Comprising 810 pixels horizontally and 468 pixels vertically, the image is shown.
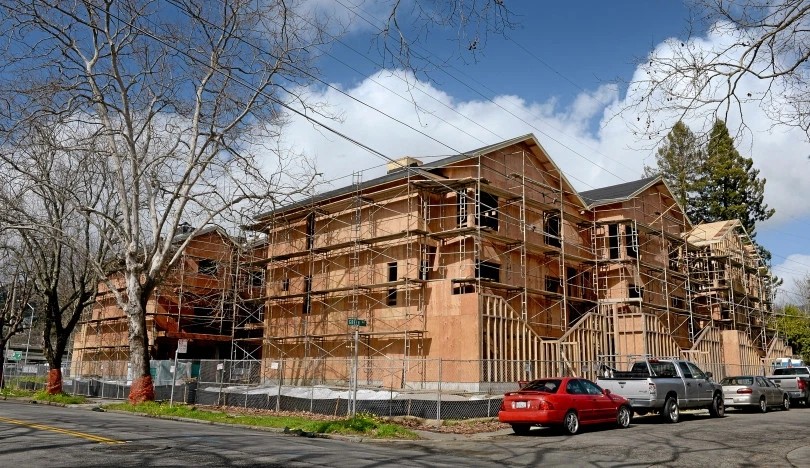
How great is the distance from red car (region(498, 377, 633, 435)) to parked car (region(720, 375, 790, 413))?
821 centimetres

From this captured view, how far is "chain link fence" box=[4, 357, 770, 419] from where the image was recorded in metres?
20.0

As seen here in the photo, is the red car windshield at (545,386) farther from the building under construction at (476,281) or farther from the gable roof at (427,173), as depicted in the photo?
the gable roof at (427,173)

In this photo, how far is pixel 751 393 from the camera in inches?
912

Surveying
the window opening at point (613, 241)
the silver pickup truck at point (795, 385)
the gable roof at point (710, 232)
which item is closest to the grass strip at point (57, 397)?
the window opening at point (613, 241)

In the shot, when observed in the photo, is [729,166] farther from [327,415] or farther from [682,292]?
[327,415]

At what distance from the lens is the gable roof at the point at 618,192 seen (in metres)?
35.3

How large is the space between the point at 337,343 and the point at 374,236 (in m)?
5.50

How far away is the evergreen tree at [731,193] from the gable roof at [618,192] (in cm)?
1900

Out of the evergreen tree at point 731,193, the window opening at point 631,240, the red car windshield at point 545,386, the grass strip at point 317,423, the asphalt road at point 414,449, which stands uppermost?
the evergreen tree at point 731,193

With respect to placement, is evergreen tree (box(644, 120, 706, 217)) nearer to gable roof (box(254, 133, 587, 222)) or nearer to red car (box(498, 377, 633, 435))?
gable roof (box(254, 133, 587, 222))

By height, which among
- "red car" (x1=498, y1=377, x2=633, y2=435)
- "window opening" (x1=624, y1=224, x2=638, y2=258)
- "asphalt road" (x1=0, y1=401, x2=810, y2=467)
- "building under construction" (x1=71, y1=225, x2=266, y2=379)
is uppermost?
"window opening" (x1=624, y1=224, x2=638, y2=258)

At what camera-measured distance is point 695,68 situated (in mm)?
7824

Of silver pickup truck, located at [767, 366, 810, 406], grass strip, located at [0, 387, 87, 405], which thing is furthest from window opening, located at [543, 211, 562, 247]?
grass strip, located at [0, 387, 87, 405]

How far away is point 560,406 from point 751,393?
37.5ft
